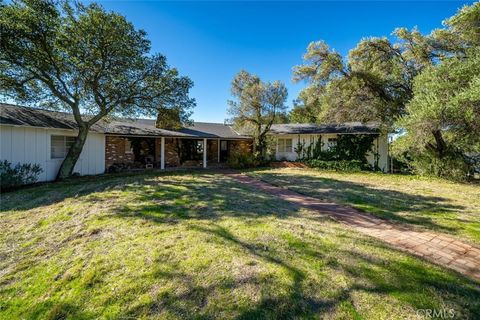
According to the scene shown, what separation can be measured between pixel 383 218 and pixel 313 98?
12.0 meters

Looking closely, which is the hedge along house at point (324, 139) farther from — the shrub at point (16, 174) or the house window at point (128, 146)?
the shrub at point (16, 174)

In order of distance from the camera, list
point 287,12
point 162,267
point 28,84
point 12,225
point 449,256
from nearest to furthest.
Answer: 1. point 162,267
2. point 449,256
3. point 12,225
4. point 28,84
5. point 287,12

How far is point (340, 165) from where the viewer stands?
1566 centimetres

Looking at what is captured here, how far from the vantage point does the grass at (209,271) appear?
249 cm

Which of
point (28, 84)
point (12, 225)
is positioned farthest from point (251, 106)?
point (12, 225)

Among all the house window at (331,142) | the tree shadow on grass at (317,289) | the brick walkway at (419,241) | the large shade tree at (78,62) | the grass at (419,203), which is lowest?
the tree shadow on grass at (317,289)

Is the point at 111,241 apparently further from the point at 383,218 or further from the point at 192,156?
the point at 192,156

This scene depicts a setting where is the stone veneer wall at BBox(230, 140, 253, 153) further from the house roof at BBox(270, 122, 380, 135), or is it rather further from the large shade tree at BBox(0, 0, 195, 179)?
the large shade tree at BBox(0, 0, 195, 179)

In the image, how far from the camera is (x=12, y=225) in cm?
505

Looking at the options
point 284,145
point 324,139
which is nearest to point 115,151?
point 284,145

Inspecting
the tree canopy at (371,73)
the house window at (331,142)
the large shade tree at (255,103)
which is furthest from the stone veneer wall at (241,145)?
the tree canopy at (371,73)

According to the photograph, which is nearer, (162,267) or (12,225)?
(162,267)

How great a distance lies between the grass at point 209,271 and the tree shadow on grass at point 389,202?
75.0 inches

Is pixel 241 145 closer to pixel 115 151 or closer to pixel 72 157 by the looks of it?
pixel 115 151
